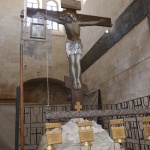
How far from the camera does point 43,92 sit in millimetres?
10484

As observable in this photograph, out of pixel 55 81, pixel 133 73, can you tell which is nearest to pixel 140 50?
pixel 133 73

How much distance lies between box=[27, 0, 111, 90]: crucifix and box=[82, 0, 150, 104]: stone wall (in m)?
1.33

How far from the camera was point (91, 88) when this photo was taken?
29.0ft

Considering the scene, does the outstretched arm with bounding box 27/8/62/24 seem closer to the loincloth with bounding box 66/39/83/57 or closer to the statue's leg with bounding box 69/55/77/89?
the loincloth with bounding box 66/39/83/57

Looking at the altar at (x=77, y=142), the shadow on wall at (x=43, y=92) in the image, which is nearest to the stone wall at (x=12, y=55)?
the shadow on wall at (x=43, y=92)

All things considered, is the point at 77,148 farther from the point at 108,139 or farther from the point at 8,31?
the point at 8,31

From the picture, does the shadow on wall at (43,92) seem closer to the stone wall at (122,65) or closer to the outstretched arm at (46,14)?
the stone wall at (122,65)

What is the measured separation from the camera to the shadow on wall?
10.2 m

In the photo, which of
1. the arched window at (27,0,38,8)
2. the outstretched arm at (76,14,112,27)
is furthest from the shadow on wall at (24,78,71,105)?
the outstretched arm at (76,14,112,27)

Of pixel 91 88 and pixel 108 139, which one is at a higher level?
pixel 91 88

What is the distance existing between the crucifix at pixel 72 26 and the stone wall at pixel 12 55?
4929 millimetres

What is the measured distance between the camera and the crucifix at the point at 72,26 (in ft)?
14.7

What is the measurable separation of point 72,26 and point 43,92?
6222 mm

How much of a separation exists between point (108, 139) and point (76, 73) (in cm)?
159
